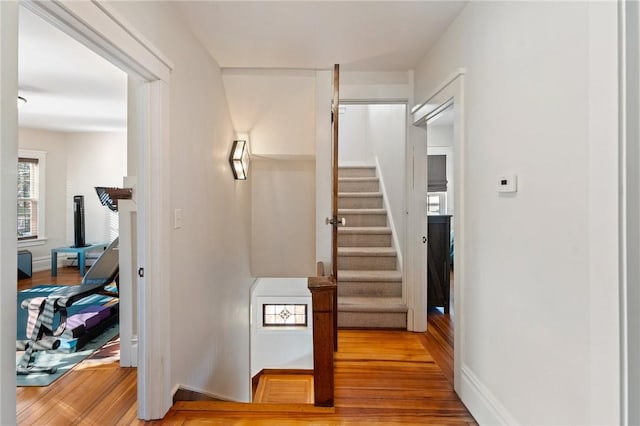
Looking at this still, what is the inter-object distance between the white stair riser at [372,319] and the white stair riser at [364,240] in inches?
43.5

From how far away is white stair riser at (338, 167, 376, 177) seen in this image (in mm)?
5375

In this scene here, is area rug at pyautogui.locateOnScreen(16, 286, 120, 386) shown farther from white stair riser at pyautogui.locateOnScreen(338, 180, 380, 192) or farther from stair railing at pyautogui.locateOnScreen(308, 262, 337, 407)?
white stair riser at pyautogui.locateOnScreen(338, 180, 380, 192)

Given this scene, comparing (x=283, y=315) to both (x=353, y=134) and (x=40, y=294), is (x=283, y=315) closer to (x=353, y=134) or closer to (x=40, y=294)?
(x=40, y=294)

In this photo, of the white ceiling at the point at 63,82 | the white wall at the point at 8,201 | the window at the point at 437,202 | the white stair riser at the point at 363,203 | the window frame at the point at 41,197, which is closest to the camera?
the white wall at the point at 8,201

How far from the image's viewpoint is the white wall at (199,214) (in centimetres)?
199

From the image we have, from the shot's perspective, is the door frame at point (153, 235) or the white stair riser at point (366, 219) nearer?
the door frame at point (153, 235)

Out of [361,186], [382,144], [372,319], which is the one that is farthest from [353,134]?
[372,319]

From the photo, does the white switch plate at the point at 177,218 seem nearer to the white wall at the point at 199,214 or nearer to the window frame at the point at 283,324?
the white wall at the point at 199,214

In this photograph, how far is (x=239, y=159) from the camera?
10.7 ft

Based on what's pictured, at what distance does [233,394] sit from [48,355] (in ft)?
5.43

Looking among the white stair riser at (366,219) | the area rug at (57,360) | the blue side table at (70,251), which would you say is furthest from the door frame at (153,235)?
the blue side table at (70,251)

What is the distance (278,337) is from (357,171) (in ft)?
9.70

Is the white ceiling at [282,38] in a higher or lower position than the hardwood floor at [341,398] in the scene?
higher

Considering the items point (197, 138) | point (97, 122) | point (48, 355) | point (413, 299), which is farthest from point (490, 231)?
point (97, 122)
